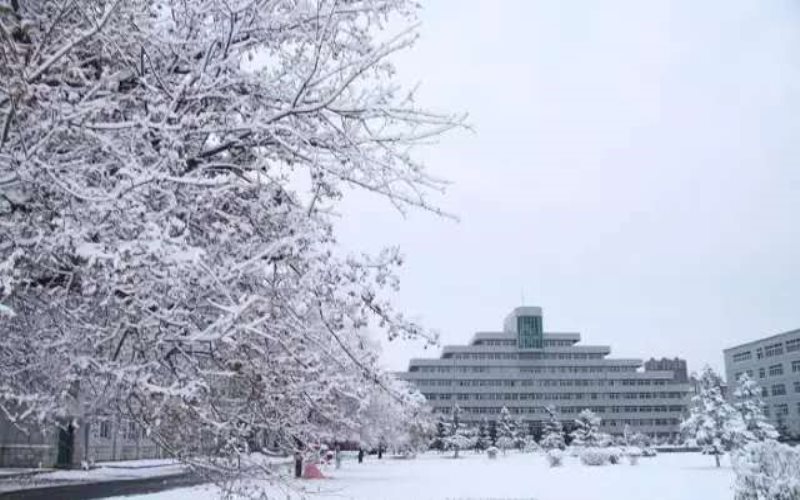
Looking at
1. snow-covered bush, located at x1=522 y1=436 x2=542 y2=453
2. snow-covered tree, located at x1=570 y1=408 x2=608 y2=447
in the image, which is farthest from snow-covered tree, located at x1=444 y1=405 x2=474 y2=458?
snow-covered tree, located at x1=570 y1=408 x2=608 y2=447

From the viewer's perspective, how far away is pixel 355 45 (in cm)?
516

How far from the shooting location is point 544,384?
147 metres

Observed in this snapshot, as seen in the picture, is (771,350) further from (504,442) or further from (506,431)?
(504,442)

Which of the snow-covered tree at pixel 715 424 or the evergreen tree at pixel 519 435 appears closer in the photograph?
the snow-covered tree at pixel 715 424

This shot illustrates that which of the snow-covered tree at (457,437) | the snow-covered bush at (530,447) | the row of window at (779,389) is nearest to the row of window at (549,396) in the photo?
the row of window at (779,389)

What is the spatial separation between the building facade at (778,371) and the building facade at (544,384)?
1968cm

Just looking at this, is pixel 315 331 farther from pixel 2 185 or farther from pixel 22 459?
pixel 22 459

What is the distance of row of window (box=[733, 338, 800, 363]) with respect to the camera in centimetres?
11694

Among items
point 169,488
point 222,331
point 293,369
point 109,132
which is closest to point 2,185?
point 109,132

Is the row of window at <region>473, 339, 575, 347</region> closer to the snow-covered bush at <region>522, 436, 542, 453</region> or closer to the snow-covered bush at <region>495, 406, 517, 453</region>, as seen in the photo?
the snow-covered bush at <region>495, 406, 517, 453</region>

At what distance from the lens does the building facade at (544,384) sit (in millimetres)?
144250

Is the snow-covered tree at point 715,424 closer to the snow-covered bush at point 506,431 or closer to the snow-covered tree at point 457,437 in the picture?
the snow-covered tree at point 457,437

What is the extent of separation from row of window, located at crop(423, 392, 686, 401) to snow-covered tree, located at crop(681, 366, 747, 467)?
9683 cm

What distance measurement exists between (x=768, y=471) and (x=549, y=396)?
134m
